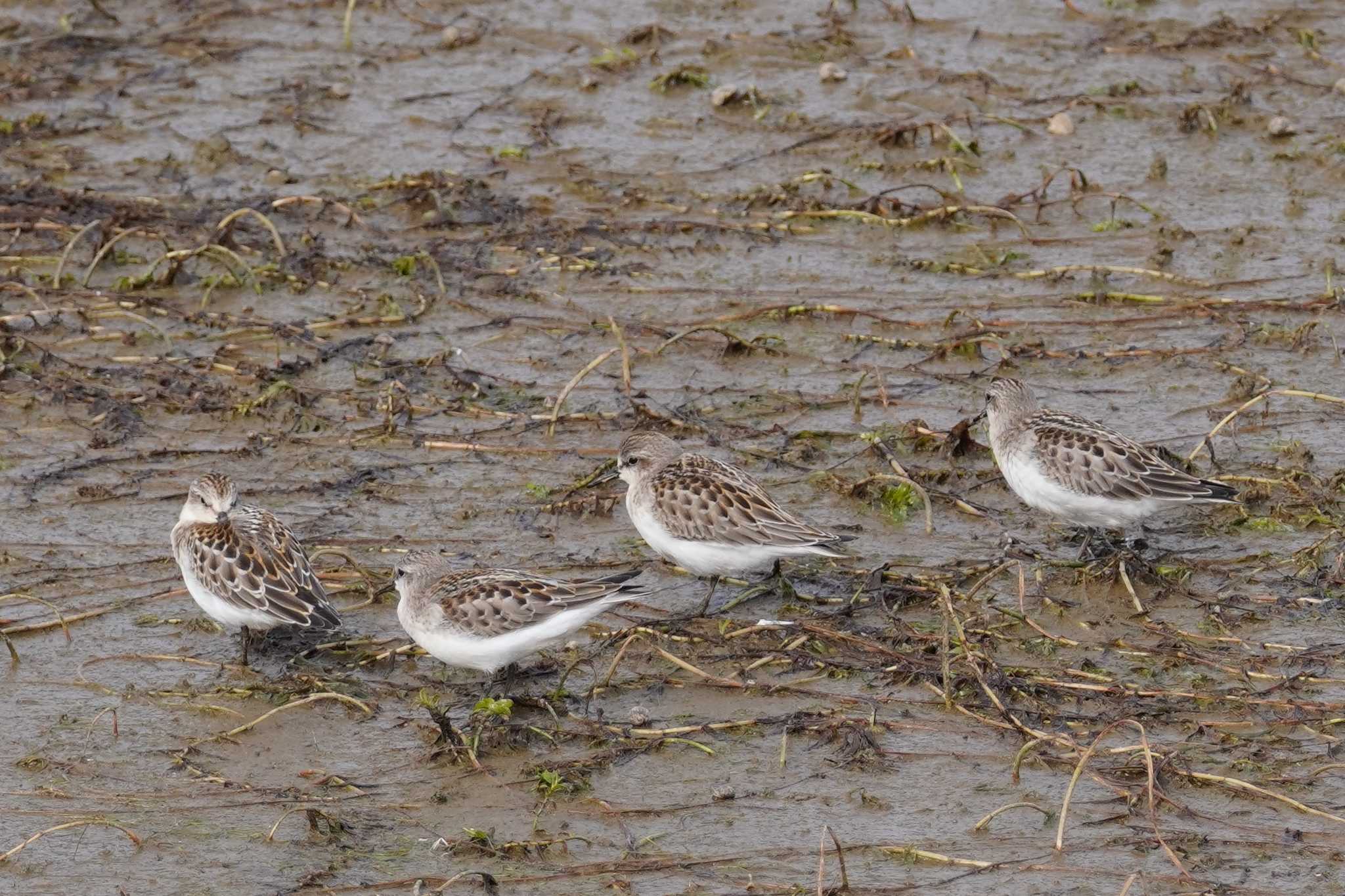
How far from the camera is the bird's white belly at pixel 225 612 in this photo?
29.4ft

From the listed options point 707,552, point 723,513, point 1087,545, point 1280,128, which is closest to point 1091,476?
point 1087,545

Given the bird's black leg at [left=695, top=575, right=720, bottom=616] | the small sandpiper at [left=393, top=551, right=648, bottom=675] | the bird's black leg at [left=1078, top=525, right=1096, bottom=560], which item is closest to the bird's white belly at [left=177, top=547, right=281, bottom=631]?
the small sandpiper at [left=393, top=551, right=648, bottom=675]

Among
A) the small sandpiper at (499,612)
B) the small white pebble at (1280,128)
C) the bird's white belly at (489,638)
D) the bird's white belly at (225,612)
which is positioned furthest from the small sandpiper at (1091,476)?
the small white pebble at (1280,128)

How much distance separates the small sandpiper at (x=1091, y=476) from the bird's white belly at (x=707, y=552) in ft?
4.48

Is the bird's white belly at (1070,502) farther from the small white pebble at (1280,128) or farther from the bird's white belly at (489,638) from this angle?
the small white pebble at (1280,128)

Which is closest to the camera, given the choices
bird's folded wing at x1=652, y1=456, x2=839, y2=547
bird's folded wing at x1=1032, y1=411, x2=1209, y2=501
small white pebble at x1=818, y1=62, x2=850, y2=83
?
bird's folded wing at x1=652, y1=456, x2=839, y2=547

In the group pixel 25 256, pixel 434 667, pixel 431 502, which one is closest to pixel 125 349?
pixel 25 256

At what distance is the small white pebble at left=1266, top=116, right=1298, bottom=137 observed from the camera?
46.6 feet

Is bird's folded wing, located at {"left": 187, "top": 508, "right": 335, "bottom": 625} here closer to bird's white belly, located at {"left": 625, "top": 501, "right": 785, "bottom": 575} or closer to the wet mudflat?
the wet mudflat

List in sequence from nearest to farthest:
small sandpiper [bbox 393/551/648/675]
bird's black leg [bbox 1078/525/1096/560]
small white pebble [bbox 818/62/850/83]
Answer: small sandpiper [bbox 393/551/648/675] < bird's black leg [bbox 1078/525/1096/560] < small white pebble [bbox 818/62/850/83]

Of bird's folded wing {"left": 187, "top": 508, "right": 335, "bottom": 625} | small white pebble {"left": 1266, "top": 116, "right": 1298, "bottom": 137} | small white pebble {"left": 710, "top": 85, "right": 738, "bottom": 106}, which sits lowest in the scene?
small white pebble {"left": 710, "top": 85, "right": 738, "bottom": 106}

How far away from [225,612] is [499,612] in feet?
4.72

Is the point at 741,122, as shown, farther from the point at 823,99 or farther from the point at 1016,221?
the point at 1016,221

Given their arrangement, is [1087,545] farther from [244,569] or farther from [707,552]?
[244,569]
